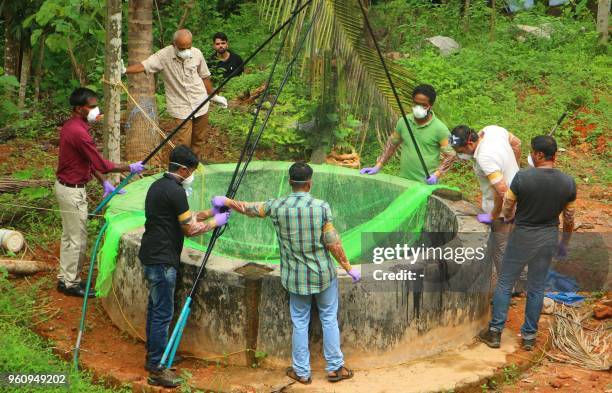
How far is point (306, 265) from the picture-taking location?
5.53 metres

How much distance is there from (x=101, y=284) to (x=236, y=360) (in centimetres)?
132

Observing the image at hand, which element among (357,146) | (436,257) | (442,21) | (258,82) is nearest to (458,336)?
(436,257)

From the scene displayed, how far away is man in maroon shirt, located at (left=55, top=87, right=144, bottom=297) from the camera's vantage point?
670 centimetres

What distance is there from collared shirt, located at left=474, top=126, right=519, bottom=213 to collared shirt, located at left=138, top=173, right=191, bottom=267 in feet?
8.07

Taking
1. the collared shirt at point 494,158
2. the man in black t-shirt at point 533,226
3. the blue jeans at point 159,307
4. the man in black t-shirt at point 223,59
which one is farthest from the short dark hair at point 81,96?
the man in black t-shirt at point 223,59

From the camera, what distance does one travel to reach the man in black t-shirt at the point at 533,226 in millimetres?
6070

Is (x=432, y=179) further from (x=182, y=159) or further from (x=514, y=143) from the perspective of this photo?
(x=182, y=159)

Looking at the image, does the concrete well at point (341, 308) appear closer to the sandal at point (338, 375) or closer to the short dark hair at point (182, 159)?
the sandal at point (338, 375)

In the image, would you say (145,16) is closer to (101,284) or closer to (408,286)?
(101,284)

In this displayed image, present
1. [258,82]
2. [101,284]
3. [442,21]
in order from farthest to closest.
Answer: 1. [442,21]
2. [258,82]
3. [101,284]

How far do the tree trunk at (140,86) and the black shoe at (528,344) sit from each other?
552cm

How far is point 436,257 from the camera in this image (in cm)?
616

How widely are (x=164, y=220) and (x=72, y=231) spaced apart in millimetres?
1663

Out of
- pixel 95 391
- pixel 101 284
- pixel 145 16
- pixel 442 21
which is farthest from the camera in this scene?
pixel 442 21
